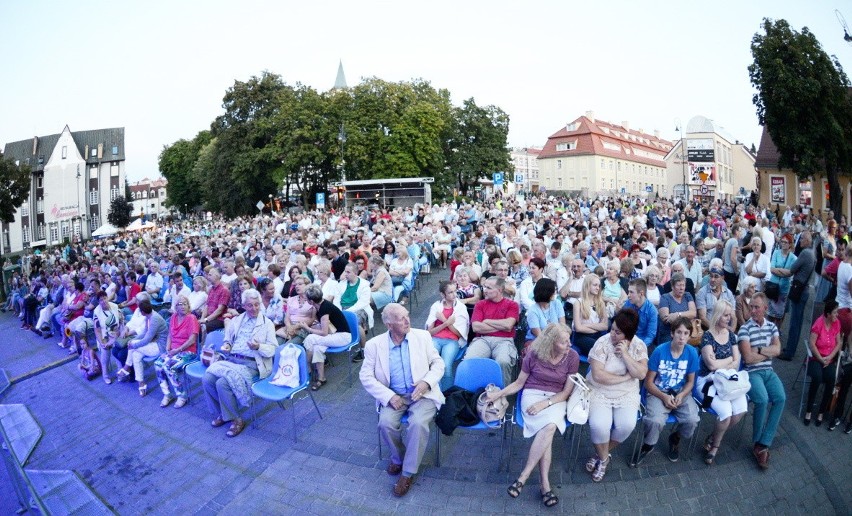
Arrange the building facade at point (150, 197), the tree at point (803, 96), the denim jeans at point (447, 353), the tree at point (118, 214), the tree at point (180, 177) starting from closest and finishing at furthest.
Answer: the denim jeans at point (447, 353)
the tree at point (803, 96)
the tree at point (118, 214)
the tree at point (180, 177)
the building facade at point (150, 197)

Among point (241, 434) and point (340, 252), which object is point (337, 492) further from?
point (340, 252)

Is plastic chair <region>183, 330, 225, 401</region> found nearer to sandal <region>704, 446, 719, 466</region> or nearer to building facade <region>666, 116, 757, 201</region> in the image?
sandal <region>704, 446, 719, 466</region>

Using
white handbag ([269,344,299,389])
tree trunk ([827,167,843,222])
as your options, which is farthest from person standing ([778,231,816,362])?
tree trunk ([827,167,843,222])

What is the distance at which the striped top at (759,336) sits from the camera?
4570 millimetres

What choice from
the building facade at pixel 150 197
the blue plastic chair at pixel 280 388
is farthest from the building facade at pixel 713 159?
the building facade at pixel 150 197

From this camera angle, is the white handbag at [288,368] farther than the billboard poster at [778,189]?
No

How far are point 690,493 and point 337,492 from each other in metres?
2.91

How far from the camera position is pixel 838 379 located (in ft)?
15.6

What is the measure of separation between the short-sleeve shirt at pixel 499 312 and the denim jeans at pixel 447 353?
38cm

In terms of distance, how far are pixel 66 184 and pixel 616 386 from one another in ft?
231

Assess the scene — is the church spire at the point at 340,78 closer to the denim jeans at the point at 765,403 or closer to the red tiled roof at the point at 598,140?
the red tiled roof at the point at 598,140

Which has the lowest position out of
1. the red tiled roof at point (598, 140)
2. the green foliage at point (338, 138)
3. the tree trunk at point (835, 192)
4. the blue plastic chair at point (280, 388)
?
the blue plastic chair at point (280, 388)

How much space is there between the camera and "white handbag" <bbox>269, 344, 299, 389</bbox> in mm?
5395

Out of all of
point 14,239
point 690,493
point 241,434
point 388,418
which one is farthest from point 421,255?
point 14,239
